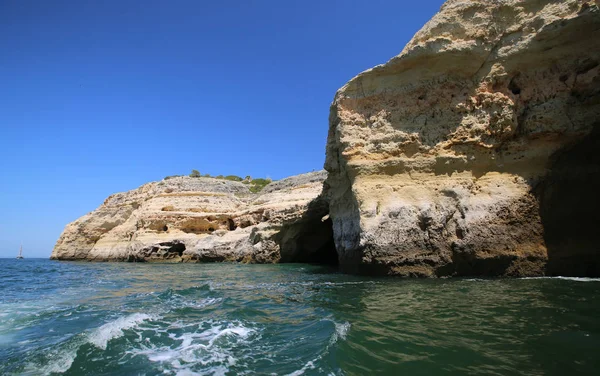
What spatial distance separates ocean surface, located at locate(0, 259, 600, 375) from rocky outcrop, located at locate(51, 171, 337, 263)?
1269 centimetres

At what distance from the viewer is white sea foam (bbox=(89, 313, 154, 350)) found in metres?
5.07

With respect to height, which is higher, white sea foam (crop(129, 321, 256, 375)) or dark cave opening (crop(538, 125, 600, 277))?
dark cave opening (crop(538, 125, 600, 277))

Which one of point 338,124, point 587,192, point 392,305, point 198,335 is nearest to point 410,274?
point 392,305

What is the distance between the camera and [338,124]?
1402 cm

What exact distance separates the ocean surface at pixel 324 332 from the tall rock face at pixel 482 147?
70.6 inches

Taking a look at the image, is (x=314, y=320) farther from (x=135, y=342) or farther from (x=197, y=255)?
(x=197, y=255)

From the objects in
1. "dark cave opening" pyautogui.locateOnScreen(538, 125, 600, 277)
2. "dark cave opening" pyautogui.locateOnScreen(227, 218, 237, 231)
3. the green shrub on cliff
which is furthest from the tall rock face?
the green shrub on cliff

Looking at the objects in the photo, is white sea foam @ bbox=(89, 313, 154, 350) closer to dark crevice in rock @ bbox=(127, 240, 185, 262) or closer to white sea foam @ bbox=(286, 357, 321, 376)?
white sea foam @ bbox=(286, 357, 321, 376)

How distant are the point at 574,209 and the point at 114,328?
1160 cm

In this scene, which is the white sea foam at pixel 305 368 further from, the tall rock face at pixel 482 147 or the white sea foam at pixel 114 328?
the tall rock face at pixel 482 147

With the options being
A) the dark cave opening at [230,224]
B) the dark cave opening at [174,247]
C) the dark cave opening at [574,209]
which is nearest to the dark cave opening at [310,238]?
the dark cave opening at [230,224]

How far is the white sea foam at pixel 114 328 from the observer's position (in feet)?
16.6

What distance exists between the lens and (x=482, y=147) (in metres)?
11.3

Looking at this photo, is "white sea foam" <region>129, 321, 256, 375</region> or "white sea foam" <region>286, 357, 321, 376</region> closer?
"white sea foam" <region>286, 357, 321, 376</region>
